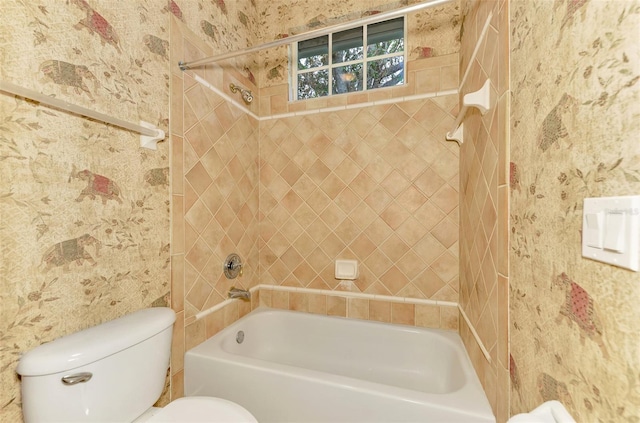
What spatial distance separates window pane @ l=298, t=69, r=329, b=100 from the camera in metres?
1.94

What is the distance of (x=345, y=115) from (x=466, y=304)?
4.48ft

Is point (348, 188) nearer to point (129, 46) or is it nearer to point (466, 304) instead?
point (466, 304)

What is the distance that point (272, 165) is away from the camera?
1972 mm

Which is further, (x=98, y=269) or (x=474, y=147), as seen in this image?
(x=474, y=147)

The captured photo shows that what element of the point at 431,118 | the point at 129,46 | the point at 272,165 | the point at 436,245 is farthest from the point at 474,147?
the point at 129,46

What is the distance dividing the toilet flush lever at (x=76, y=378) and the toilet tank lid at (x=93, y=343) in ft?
Result: 0.08

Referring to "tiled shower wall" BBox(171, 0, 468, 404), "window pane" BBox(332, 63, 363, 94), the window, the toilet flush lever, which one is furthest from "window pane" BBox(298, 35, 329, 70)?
the toilet flush lever

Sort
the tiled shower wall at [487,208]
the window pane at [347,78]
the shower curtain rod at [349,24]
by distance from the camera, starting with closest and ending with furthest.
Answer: the tiled shower wall at [487,208], the shower curtain rod at [349,24], the window pane at [347,78]

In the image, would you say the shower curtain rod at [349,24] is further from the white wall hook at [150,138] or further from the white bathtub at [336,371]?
the white bathtub at [336,371]

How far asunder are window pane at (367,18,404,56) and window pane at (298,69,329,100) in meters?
0.35

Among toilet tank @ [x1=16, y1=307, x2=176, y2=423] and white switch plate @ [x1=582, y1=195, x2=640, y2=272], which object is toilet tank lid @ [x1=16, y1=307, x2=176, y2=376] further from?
white switch plate @ [x1=582, y1=195, x2=640, y2=272]

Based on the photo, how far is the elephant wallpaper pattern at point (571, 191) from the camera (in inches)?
16.2

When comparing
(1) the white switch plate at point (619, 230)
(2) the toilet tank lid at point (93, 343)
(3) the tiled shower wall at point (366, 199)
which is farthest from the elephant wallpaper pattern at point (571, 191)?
(2) the toilet tank lid at point (93, 343)

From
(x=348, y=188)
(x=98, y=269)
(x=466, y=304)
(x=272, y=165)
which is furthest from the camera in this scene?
(x=272, y=165)
